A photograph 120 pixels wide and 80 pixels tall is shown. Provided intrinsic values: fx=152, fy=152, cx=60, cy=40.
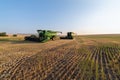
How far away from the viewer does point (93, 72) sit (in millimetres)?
7762

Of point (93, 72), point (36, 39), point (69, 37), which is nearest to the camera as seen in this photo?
point (93, 72)

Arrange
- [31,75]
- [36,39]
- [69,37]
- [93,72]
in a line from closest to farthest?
1. [31,75]
2. [93,72]
3. [36,39]
4. [69,37]

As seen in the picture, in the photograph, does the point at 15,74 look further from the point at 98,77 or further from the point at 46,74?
the point at 98,77

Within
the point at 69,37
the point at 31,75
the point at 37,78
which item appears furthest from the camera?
the point at 69,37

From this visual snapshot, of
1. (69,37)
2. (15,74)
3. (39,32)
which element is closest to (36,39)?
(39,32)

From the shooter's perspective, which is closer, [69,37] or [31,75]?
[31,75]

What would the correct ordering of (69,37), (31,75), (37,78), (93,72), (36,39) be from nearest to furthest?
(37,78)
(31,75)
(93,72)
(36,39)
(69,37)

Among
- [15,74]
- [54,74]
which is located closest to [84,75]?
[54,74]

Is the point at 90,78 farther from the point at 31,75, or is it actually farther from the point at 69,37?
the point at 69,37

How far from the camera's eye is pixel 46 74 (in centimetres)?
735

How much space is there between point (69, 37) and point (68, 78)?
137ft

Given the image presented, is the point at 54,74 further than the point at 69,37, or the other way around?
the point at 69,37

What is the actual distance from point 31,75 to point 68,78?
1.75 m

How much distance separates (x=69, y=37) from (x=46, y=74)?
4123cm
